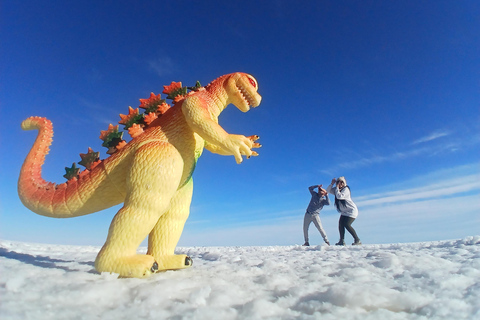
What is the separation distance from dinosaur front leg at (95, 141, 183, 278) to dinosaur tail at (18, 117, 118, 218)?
0.41 m

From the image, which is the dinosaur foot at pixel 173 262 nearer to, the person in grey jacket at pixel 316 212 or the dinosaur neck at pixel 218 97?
the dinosaur neck at pixel 218 97

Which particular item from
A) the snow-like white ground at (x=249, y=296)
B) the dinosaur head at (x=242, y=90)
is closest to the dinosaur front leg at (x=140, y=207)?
the snow-like white ground at (x=249, y=296)

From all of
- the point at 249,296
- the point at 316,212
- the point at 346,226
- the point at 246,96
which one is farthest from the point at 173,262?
the point at 316,212

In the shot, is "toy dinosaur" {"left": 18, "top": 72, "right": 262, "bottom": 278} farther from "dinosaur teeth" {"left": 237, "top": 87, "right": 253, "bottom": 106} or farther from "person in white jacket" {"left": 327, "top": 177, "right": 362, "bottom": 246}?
"person in white jacket" {"left": 327, "top": 177, "right": 362, "bottom": 246}

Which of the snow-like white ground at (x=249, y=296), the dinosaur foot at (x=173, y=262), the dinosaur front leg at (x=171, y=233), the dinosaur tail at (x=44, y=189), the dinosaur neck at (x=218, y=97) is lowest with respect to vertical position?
the snow-like white ground at (x=249, y=296)

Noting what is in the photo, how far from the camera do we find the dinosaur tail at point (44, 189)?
218 cm

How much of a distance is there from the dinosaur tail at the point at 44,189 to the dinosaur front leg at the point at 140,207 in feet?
1.33

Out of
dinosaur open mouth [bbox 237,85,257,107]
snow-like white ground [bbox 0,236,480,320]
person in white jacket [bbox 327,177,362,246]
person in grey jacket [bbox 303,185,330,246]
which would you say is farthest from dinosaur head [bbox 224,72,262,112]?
person in grey jacket [bbox 303,185,330,246]

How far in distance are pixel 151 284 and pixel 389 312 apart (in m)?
1.06

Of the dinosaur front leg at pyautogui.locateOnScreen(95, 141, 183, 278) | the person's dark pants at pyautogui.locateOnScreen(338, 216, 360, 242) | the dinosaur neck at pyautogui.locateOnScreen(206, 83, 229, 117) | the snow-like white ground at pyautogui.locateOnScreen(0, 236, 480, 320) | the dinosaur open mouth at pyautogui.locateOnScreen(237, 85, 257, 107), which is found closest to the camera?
the snow-like white ground at pyautogui.locateOnScreen(0, 236, 480, 320)

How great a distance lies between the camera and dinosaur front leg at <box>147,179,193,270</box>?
86.6 inches

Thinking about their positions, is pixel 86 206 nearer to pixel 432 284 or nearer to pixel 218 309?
pixel 218 309

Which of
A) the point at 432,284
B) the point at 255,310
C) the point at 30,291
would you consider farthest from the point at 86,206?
the point at 432,284

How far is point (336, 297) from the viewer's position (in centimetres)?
120
